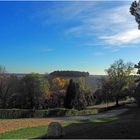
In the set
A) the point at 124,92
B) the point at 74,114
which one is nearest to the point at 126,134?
the point at 74,114

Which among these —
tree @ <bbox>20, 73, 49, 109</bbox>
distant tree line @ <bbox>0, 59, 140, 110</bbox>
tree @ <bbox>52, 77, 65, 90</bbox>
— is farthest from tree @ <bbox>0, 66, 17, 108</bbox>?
tree @ <bbox>52, 77, 65, 90</bbox>

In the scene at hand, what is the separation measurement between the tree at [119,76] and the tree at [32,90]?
1750 cm

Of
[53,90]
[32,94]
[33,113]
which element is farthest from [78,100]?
Answer: [33,113]

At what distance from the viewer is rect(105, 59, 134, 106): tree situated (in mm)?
72875

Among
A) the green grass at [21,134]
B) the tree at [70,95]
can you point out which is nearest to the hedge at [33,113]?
the tree at [70,95]

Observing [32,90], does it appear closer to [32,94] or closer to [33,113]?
[32,94]

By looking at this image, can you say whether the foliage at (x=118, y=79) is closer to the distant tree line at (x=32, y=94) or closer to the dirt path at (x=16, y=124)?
the distant tree line at (x=32, y=94)

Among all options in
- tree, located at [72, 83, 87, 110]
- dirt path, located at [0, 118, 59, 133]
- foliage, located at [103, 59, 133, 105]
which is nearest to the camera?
dirt path, located at [0, 118, 59, 133]

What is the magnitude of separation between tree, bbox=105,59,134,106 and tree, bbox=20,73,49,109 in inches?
689

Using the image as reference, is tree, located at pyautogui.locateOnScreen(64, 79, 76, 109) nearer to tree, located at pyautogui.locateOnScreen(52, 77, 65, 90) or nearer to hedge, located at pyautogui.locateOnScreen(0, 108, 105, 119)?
hedge, located at pyautogui.locateOnScreen(0, 108, 105, 119)

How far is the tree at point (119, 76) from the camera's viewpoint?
7288 cm

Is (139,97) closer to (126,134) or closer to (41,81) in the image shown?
(126,134)

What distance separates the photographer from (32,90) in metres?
59.0

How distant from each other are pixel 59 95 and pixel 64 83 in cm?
1219
